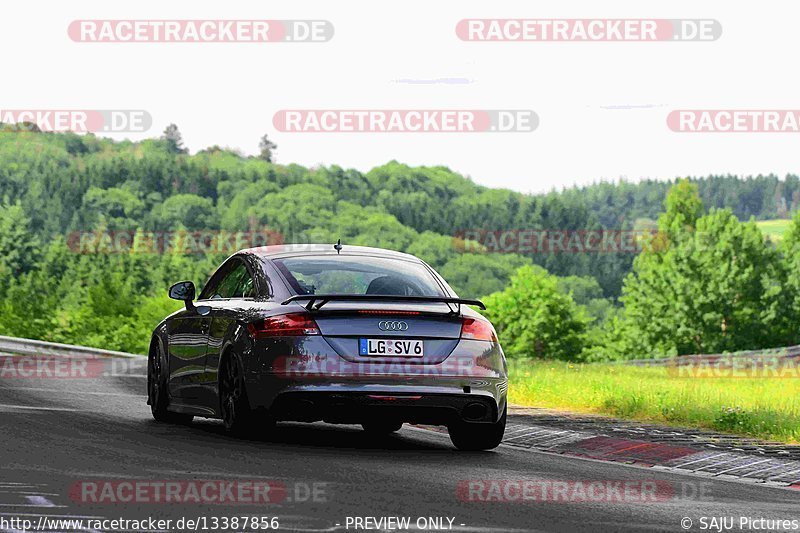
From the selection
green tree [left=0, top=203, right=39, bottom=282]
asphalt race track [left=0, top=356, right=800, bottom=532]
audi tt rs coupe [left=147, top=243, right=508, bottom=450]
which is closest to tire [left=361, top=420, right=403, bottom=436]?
asphalt race track [left=0, top=356, right=800, bottom=532]

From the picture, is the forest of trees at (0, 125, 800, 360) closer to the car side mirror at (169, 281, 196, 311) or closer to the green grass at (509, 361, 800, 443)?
the green grass at (509, 361, 800, 443)

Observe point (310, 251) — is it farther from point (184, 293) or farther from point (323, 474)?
point (323, 474)

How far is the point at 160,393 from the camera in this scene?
1317cm

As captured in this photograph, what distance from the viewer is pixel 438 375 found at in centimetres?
1070

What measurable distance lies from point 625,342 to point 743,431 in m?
105

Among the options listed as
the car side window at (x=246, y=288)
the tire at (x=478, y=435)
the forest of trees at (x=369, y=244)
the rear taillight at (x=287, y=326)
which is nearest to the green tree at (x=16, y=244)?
the forest of trees at (x=369, y=244)

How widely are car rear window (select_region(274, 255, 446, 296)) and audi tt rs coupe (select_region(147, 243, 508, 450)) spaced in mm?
11

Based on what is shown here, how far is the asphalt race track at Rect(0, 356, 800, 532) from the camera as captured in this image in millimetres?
7484

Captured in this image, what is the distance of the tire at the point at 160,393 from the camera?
42.8ft

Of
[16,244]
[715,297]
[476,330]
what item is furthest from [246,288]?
[16,244]

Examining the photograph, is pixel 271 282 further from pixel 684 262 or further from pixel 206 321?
pixel 684 262

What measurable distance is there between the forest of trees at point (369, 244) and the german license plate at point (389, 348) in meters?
50.2

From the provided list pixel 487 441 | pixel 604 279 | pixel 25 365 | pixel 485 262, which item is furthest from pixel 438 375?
pixel 604 279

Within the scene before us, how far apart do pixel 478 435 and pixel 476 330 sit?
1000 millimetres
